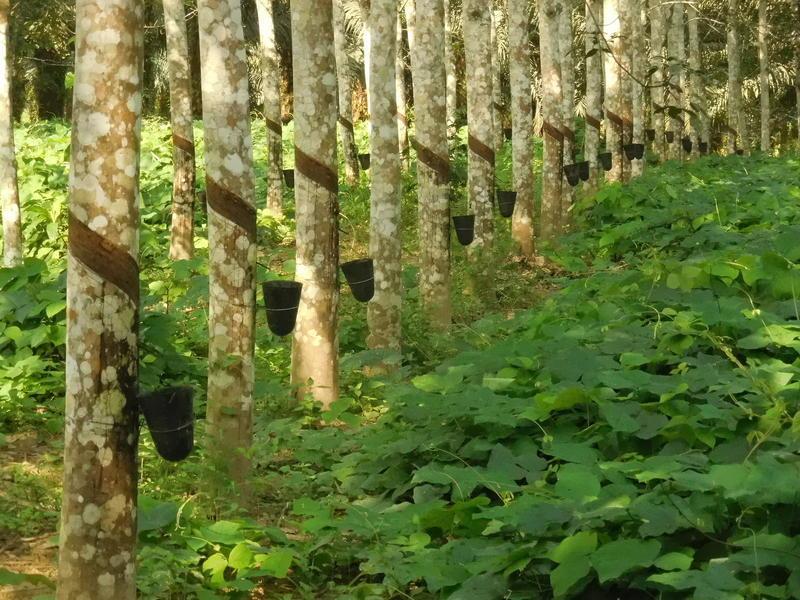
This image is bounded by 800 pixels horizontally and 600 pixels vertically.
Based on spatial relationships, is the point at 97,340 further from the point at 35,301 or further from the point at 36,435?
the point at 35,301

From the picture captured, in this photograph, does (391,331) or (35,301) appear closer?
(35,301)

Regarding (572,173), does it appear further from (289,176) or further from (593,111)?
(289,176)

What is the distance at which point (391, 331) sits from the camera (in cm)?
964

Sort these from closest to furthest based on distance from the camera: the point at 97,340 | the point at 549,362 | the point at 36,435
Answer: the point at 97,340 < the point at 549,362 < the point at 36,435

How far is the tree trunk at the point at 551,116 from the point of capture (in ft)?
52.4

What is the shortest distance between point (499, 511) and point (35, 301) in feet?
17.4

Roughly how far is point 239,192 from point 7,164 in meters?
5.04

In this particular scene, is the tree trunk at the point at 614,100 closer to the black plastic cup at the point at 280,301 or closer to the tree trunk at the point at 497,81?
the tree trunk at the point at 497,81

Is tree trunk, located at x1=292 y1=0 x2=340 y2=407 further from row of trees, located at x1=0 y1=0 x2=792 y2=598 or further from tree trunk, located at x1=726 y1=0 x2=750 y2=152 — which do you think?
tree trunk, located at x1=726 y1=0 x2=750 y2=152

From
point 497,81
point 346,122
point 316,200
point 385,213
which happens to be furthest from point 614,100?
point 316,200

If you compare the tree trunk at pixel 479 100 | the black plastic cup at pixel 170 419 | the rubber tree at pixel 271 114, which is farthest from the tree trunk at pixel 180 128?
the black plastic cup at pixel 170 419

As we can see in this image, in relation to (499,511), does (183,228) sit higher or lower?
higher

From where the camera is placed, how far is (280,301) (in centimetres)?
730

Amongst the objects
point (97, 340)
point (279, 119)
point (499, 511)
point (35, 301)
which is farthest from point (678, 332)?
point (279, 119)
